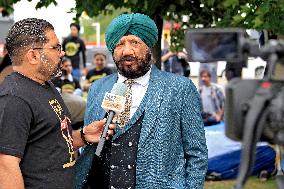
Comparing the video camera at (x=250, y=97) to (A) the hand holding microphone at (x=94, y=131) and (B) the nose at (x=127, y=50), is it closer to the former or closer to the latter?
(B) the nose at (x=127, y=50)

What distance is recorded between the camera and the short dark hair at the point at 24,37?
11.0 feet

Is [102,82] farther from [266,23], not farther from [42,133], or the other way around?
[266,23]

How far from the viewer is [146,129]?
3.55m

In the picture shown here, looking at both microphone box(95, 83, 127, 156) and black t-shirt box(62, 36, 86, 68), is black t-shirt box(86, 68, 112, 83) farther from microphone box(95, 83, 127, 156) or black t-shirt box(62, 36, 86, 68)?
microphone box(95, 83, 127, 156)

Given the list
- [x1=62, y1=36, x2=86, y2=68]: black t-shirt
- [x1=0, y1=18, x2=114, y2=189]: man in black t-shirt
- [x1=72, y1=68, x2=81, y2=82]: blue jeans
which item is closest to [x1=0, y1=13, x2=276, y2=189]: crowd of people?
[x1=0, y1=18, x2=114, y2=189]: man in black t-shirt

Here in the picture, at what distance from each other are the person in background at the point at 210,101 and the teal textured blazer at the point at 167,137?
7.12m

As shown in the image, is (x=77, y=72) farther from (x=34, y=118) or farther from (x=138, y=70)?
(x=34, y=118)

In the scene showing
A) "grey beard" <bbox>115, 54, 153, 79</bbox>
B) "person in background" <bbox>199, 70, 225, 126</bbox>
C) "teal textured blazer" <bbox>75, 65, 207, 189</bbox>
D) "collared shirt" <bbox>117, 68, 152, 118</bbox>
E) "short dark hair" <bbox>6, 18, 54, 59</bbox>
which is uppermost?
"short dark hair" <bbox>6, 18, 54, 59</bbox>

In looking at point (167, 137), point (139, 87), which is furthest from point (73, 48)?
point (167, 137)

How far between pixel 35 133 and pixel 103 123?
1.60ft

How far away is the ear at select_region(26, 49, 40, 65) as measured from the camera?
133 inches

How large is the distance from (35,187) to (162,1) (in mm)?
3748

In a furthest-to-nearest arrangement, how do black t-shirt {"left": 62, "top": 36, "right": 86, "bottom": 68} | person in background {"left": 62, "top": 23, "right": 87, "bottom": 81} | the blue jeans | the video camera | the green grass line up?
black t-shirt {"left": 62, "top": 36, "right": 86, "bottom": 68} → person in background {"left": 62, "top": 23, "right": 87, "bottom": 81} → the blue jeans → the green grass → the video camera

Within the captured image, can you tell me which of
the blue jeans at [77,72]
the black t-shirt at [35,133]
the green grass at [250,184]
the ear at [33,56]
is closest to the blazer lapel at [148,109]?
the black t-shirt at [35,133]
